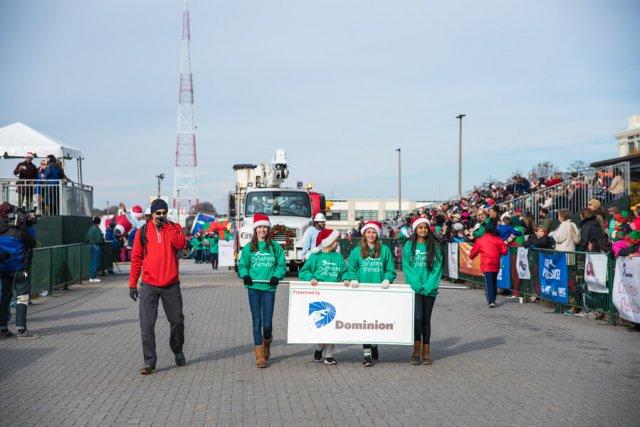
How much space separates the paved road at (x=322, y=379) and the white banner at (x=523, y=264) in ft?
12.3

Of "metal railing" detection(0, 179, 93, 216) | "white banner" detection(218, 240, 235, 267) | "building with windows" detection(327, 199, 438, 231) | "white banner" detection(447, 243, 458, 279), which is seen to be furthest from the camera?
"building with windows" detection(327, 199, 438, 231)

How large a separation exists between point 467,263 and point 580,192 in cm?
500

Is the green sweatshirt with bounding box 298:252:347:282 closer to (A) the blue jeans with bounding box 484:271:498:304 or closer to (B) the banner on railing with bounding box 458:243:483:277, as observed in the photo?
(A) the blue jeans with bounding box 484:271:498:304

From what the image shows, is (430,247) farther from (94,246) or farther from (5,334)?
(94,246)

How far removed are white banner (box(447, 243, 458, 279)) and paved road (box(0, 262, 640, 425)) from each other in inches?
424

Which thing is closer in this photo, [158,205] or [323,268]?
[158,205]

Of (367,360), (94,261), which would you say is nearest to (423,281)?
(367,360)

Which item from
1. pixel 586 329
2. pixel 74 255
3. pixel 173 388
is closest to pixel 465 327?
pixel 586 329

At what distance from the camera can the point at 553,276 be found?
652 inches

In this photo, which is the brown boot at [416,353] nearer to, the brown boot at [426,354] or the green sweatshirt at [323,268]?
the brown boot at [426,354]

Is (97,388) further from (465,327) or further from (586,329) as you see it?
(586,329)

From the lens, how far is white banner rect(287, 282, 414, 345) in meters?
9.99

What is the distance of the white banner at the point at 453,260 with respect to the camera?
83.5 feet

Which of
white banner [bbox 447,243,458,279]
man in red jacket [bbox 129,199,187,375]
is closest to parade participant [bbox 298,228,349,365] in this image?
man in red jacket [bbox 129,199,187,375]
